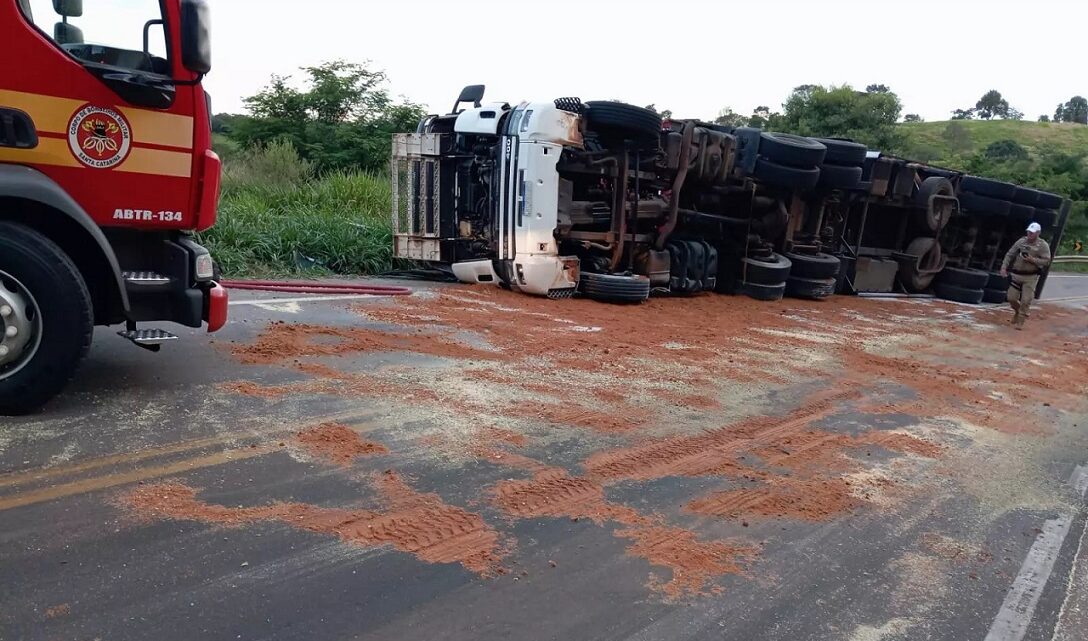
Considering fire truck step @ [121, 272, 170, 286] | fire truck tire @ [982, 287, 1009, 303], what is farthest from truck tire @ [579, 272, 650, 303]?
fire truck tire @ [982, 287, 1009, 303]

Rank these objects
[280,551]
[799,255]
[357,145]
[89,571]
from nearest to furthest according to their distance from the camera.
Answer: [89,571] < [280,551] < [799,255] < [357,145]

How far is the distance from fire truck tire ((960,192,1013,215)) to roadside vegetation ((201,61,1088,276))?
410 inches

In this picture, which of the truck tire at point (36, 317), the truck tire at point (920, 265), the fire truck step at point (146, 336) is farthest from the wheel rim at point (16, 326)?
the truck tire at point (920, 265)

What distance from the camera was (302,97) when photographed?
20719 millimetres

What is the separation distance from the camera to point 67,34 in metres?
4.17

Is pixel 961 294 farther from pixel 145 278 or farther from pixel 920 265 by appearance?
pixel 145 278

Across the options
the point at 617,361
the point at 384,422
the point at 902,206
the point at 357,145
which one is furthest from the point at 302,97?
the point at 384,422

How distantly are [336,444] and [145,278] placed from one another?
1.54m

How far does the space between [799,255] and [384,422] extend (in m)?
9.62

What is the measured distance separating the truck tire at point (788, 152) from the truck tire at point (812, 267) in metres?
1.45

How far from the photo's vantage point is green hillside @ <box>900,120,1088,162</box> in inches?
2249

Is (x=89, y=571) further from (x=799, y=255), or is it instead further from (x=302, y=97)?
(x=302, y=97)

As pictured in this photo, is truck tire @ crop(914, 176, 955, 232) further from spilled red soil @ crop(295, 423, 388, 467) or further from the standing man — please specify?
spilled red soil @ crop(295, 423, 388, 467)

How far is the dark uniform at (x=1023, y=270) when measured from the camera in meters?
11.5
